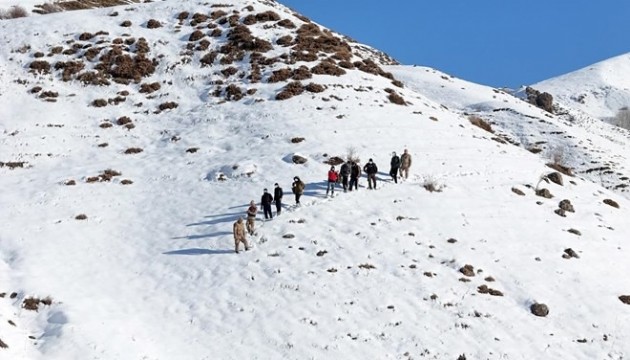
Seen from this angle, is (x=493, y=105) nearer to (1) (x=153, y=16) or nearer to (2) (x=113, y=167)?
(1) (x=153, y=16)

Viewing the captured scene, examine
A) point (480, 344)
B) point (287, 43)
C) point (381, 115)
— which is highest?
point (287, 43)

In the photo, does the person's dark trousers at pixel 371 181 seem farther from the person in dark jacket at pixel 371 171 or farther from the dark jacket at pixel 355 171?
the dark jacket at pixel 355 171

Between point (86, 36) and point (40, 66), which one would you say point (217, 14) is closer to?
point (86, 36)

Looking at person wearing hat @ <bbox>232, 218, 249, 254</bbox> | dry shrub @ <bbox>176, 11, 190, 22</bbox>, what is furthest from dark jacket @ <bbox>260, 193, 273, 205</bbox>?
dry shrub @ <bbox>176, 11, 190, 22</bbox>

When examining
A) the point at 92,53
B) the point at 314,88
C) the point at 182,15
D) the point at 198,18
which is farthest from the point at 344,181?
the point at 182,15

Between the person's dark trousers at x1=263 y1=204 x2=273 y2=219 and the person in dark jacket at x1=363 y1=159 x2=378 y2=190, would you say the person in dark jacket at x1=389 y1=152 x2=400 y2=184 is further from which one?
the person's dark trousers at x1=263 y1=204 x2=273 y2=219

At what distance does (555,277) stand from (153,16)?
4765 cm

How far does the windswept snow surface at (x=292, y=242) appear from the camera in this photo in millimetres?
19781

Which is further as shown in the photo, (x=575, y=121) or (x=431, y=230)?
(x=575, y=121)

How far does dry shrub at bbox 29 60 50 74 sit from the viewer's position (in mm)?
49656

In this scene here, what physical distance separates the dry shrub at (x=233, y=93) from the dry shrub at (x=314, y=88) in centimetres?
494

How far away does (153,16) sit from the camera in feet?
195

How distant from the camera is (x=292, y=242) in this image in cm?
2558

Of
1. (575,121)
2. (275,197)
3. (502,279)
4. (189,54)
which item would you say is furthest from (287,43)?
(575,121)
